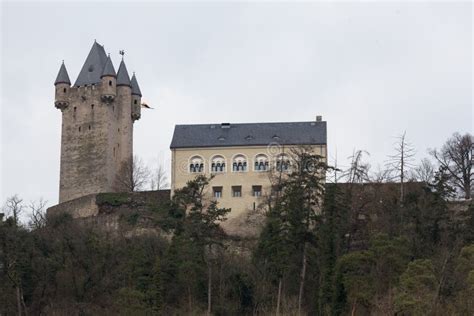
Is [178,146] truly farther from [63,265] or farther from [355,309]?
[355,309]

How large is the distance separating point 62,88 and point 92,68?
260 centimetres

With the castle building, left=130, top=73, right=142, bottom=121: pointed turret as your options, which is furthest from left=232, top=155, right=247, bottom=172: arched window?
left=130, top=73, right=142, bottom=121: pointed turret

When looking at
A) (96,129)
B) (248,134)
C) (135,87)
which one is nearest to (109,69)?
(135,87)

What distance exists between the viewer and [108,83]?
82000 millimetres

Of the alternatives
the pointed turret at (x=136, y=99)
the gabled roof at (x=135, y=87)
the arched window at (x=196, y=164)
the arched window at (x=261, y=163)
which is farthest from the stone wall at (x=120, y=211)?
the gabled roof at (x=135, y=87)

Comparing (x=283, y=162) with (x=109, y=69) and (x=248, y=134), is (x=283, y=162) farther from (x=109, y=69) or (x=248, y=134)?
(x=109, y=69)

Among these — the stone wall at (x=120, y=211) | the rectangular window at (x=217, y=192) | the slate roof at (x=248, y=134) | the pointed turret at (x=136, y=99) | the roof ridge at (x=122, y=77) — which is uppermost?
the roof ridge at (x=122, y=77)

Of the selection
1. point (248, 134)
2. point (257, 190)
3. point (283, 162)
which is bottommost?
point (257, 190)

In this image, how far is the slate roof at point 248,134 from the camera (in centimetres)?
7575

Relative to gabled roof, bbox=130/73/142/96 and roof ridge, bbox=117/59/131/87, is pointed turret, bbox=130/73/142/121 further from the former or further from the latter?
roof ridge, bbox=117/59/131/87

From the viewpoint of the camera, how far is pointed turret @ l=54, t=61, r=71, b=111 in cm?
8281

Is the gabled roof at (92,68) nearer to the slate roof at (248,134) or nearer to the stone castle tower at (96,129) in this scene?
the stone castle tower at (96,129)

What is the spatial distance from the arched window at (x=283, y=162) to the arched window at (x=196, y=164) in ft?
16.7

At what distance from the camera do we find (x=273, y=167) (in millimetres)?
73562
